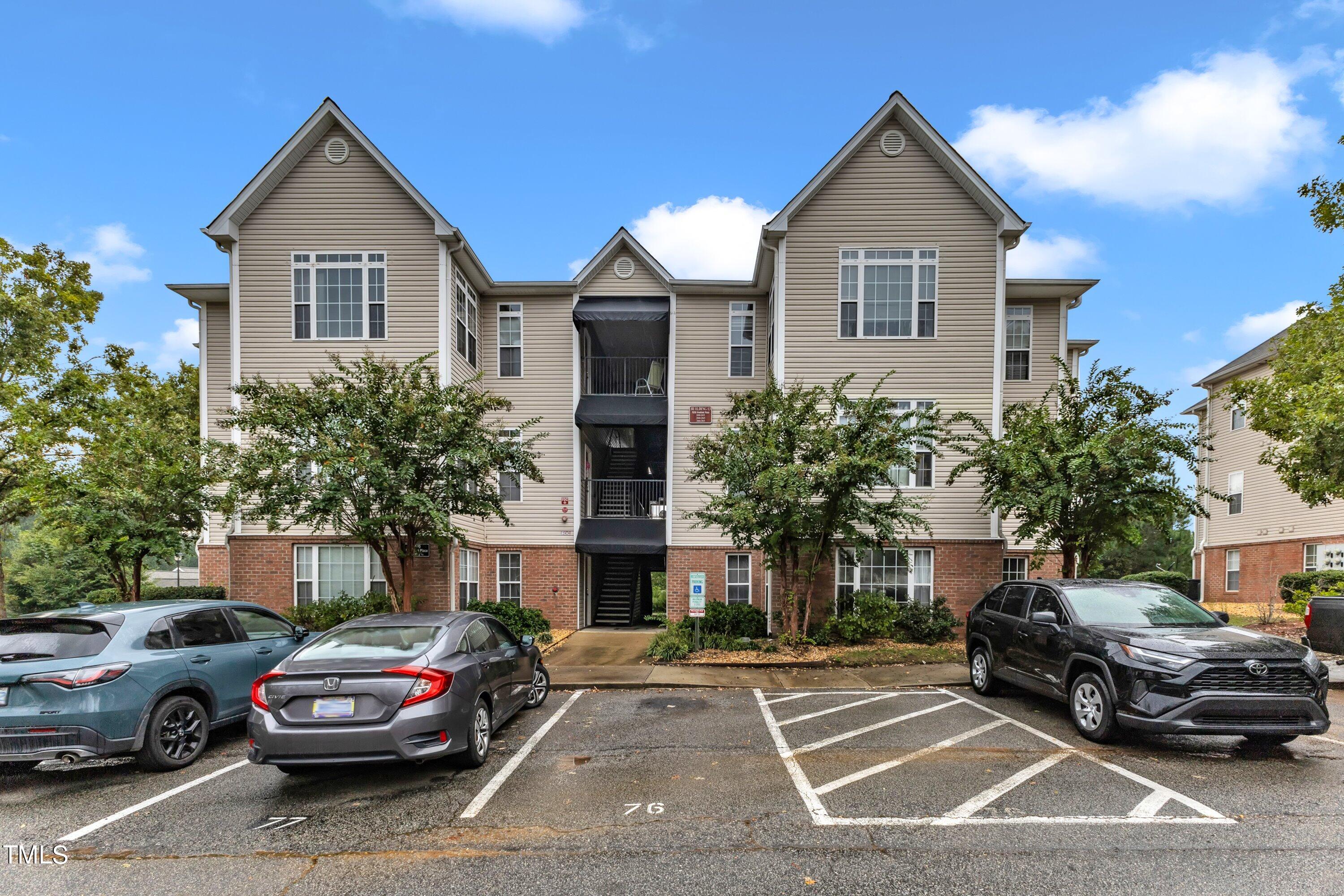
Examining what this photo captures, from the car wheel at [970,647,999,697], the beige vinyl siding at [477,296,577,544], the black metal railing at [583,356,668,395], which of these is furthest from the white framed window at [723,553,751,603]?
the car wheel at [970,647,999,697]

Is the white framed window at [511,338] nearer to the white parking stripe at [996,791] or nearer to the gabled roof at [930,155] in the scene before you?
the gabled roof at [930,155]

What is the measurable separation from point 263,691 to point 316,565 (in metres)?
10.6

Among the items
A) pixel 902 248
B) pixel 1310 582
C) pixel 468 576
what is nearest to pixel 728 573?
pixel 468 576

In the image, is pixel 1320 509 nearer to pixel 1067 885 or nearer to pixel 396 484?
pixel 1067 885

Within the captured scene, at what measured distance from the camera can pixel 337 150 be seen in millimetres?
15922

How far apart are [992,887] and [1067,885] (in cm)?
46

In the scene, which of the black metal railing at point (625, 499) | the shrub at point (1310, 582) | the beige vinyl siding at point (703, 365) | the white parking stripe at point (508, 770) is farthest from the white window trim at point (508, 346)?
the shrub at point (1310, 582)

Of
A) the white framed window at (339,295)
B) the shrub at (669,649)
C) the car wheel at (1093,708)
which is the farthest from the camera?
the white framed window at (339,295)

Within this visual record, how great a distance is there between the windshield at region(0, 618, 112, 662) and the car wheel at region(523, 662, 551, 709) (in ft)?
14.4

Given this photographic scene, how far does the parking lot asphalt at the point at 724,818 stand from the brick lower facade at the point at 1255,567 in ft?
70.0

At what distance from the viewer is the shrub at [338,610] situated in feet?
47.0

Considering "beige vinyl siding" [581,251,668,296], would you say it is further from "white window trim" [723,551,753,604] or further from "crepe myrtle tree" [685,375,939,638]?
"white window trim" [723,551,753,604]

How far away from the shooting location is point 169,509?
1362 cm

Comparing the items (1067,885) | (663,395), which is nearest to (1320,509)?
(663,395)
